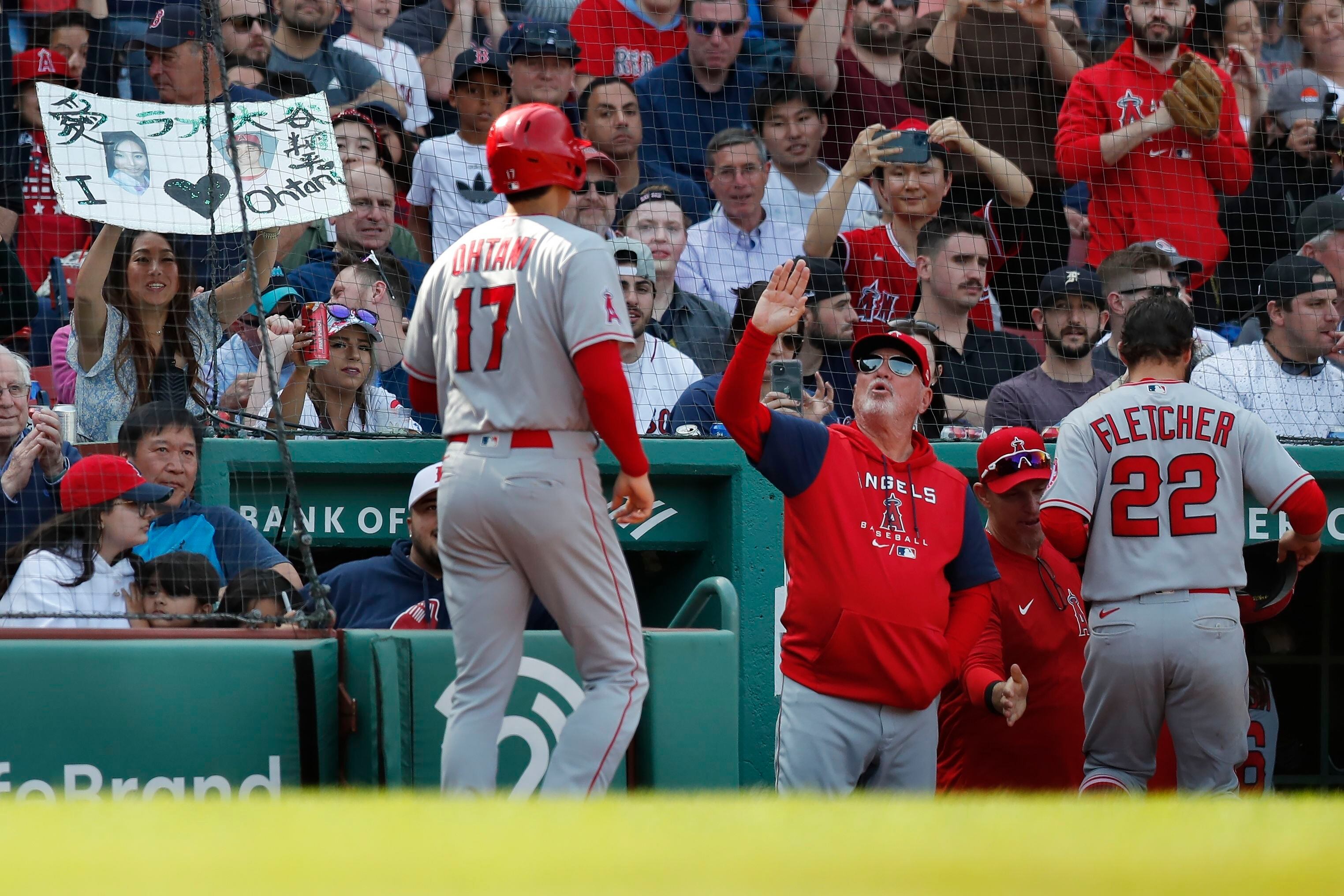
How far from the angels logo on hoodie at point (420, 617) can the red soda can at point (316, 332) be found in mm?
1059

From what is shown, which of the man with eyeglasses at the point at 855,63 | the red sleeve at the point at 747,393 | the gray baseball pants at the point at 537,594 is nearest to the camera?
the gray baseball pants at the point at 537,594

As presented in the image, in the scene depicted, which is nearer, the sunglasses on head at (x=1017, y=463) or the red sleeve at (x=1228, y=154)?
the sunglasses on head at (x=1017, y=463)

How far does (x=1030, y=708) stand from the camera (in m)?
4.80

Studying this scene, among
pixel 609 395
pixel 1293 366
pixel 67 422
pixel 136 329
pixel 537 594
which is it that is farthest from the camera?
pixel 1293 366

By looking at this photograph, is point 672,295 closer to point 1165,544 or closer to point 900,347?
point 900,347

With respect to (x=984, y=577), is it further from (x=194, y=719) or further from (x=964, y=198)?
(x=964, y=198)

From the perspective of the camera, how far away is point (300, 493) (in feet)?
18.9

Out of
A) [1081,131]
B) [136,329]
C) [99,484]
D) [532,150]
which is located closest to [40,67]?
[136,329]

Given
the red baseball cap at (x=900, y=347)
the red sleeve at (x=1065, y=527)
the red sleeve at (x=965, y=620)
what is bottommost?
the red sleeve at (x=965, y=620)

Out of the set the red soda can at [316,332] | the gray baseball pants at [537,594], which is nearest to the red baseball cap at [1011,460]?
the gray baseball pants at [537,594]

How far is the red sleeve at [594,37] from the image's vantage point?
806cm

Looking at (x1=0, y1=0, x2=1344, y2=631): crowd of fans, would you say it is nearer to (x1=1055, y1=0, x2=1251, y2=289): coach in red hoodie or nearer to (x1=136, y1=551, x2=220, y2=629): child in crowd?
(x1=1055, y1=0, x2=1251, y2=289): coach in red hoodie

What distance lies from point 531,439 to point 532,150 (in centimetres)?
70

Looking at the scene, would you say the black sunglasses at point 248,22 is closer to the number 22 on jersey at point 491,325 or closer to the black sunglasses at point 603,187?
the black sunglasses at point 603,187
